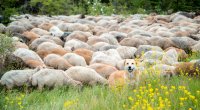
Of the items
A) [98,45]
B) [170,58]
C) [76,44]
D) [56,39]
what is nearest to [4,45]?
[76,44]

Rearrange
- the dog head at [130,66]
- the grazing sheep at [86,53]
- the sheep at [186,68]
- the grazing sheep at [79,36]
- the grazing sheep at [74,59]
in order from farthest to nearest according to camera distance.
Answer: the grazing sheep at [79,36] → the grazing sheep at [86,53] → the grazing sheep at [74,59] → the sheep at [186,68] → the dog head at [130,66]

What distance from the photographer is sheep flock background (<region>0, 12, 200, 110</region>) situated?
736 centimetres

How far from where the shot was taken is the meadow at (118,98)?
690cm

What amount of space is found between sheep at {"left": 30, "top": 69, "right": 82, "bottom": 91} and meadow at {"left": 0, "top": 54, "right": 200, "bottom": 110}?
19 centimetres

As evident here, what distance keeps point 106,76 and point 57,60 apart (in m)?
1.51

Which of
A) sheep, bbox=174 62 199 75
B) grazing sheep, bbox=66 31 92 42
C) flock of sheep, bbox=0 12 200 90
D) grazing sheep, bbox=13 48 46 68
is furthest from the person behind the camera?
grazing sheep, bbox=66 31 92 42

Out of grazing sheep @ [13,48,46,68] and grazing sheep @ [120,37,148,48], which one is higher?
grazing sheep @ [13,48,46,68]

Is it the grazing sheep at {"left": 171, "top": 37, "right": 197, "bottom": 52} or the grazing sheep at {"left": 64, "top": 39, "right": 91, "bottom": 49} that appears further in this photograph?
the grazing sheep at {"left": 171, "top": 37, "right": 197, "bottom": 52}

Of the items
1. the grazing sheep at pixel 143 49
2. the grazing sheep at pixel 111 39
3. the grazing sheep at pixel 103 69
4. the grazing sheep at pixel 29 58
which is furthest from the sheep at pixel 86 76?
the grazing sheep at pixel 111 39

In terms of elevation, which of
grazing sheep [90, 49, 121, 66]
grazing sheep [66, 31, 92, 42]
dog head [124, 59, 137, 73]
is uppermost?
dog head [124, 59, 137, 73]

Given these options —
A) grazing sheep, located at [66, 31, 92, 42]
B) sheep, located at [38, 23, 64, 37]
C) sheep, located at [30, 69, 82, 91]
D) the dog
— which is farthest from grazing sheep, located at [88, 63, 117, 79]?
sheep, located at [38, 23, 64, 37]

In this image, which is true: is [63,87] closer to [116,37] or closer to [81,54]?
[81,54]

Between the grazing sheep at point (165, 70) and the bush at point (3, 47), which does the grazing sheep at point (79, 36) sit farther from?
the grazing sheep at point (165, 70)

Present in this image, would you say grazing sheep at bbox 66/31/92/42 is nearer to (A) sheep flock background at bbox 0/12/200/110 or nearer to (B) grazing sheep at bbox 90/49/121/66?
(A) sheep flock background at bbox 0/12/200/110
